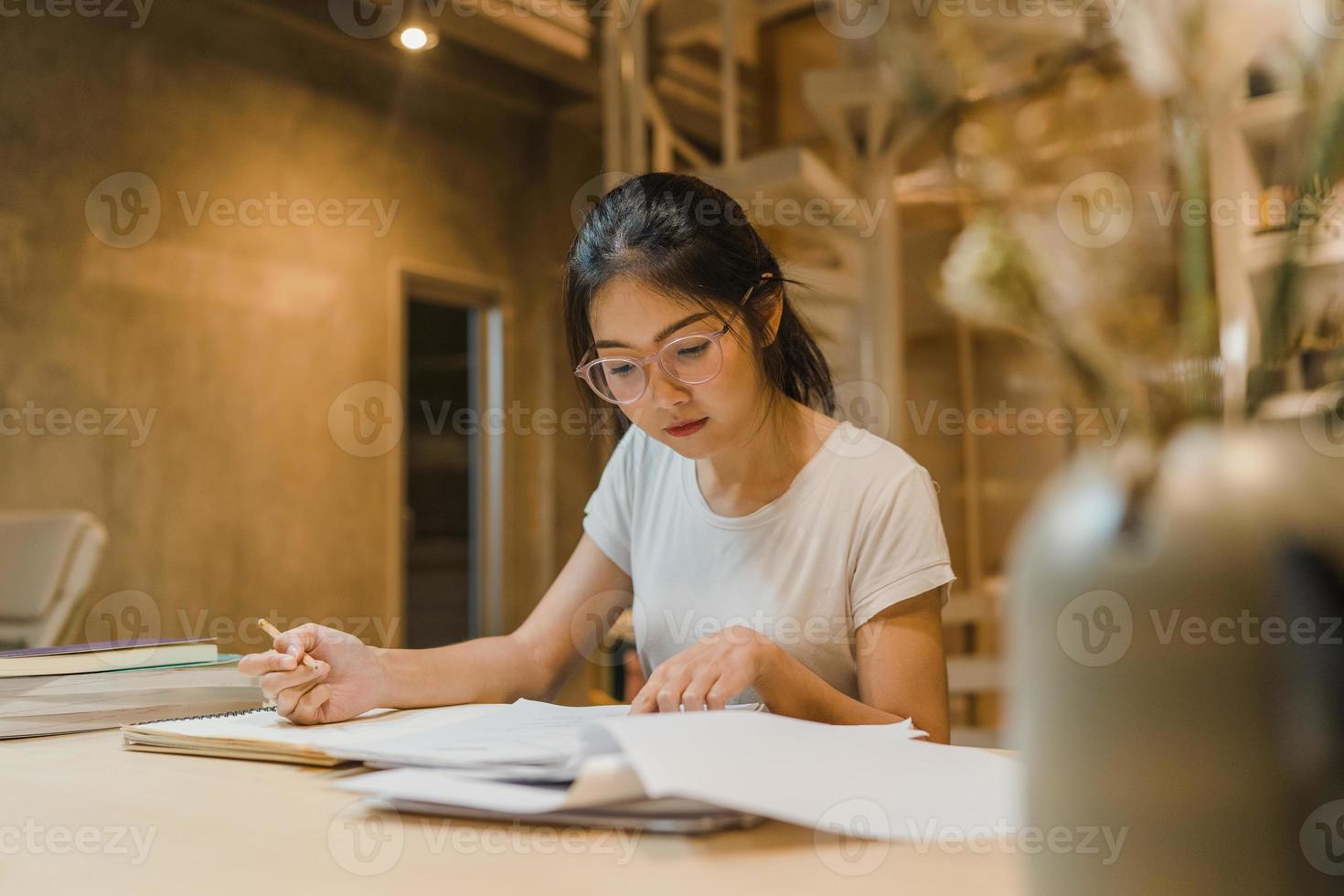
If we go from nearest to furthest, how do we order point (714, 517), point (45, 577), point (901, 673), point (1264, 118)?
point (901, 673) < point (714, 517) < point (45, 577) < point (1264, 118)

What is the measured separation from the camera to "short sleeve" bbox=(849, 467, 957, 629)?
1228mm

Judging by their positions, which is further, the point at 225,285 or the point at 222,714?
the point at 225,285

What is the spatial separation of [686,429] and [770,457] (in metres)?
0.18

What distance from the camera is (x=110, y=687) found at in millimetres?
1109

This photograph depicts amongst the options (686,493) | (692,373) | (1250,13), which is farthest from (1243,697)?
(686,493)

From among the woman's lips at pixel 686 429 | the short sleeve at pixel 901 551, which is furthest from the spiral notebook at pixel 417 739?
the woman's lips at pixel 686 429

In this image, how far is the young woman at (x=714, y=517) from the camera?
3.92 ft

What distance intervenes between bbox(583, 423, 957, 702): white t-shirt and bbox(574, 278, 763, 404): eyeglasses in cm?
22

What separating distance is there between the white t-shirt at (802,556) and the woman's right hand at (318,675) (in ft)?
1.36

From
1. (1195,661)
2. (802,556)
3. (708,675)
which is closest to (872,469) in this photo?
(802,556)

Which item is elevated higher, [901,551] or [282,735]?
[901,551]

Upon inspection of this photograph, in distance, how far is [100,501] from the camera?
13.2ft

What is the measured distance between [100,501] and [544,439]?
2231 millimetres

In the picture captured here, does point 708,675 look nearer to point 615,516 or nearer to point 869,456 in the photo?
point 869,456
